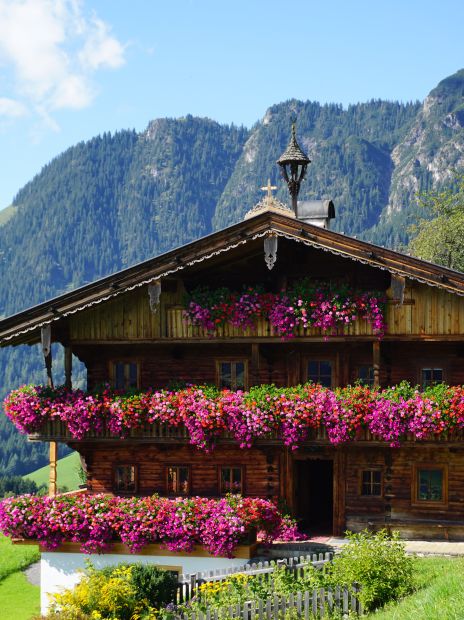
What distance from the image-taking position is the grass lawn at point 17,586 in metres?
33.3

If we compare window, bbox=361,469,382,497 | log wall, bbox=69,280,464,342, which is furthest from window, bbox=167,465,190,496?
window, bbox=361,469,382,497

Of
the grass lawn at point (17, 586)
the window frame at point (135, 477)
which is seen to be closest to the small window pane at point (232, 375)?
the window frame at point (135, 477)

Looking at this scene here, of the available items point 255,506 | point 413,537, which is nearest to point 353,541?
point 255,506

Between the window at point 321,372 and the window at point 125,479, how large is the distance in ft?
19.6

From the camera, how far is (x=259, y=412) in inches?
988

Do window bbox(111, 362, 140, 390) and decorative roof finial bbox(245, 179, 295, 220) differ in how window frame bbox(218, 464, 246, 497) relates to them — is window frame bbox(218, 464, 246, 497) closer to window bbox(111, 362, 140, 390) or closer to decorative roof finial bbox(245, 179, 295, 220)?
window bbox(111, 362, 140, 390)

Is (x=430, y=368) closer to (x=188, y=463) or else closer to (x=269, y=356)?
(x=269, y=356)

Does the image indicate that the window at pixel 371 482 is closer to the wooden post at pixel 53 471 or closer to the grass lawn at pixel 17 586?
the wooden post at pixel 53 471

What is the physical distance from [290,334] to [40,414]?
289 inches

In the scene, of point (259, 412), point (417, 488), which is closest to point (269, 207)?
point (259, 412)

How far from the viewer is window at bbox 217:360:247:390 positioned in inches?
1093

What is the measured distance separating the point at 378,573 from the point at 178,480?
9.75 m

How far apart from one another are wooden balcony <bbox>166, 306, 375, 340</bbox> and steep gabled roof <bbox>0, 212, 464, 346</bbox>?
1413mm

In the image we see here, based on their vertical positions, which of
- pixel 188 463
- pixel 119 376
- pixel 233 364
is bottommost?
pixel 188 463
